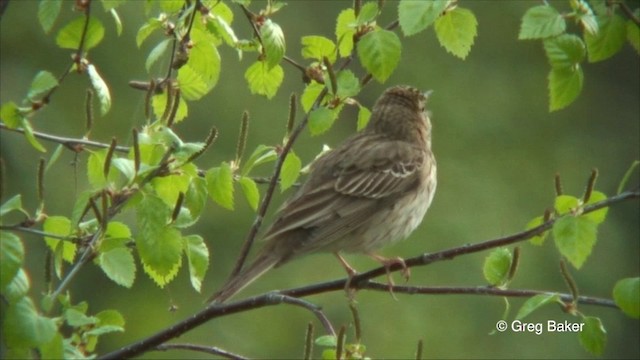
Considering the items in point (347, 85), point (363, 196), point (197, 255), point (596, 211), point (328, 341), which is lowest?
point (363, 196)

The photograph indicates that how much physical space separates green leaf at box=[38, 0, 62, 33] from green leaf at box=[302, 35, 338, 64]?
3.02 feet

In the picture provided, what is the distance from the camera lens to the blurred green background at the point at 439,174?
1188 centimetres

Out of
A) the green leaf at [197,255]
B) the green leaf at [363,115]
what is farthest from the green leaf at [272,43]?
the green leaf at [363,115]

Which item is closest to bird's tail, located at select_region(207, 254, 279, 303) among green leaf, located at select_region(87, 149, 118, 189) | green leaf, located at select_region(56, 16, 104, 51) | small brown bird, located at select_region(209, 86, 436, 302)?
small brown bird, located at select_region(209, 86, 436, 302)

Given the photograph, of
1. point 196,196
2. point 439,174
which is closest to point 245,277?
point 196,196

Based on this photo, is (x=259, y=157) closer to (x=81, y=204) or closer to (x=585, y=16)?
(x=81, y=204)

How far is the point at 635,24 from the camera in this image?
3742 mm

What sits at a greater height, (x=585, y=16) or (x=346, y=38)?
(x=585, y=16)

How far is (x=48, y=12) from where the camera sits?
370cm

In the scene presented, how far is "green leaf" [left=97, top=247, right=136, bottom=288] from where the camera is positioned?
12.6 ft

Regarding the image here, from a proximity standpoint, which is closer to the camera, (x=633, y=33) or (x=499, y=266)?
(x=633, y=33)

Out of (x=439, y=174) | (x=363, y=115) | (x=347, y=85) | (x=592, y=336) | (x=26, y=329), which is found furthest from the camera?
(x=439, y=174)

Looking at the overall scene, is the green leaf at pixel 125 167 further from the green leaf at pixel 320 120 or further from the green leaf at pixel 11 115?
the green leaf at pixel 320 120

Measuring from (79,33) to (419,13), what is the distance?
3.12 ft
